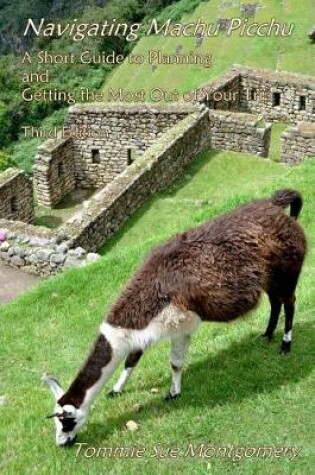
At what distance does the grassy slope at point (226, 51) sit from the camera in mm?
43128

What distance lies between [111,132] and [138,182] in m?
4.09

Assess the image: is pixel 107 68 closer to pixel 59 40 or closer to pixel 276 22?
pixel 59 40

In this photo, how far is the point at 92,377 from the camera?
6.82m

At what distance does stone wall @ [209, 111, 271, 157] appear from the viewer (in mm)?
17766

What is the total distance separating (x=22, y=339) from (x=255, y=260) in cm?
445

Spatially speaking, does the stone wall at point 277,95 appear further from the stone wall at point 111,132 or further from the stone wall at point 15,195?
the stone wall at point 15,195

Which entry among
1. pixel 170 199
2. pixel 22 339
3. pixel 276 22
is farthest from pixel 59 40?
pixel 22 339

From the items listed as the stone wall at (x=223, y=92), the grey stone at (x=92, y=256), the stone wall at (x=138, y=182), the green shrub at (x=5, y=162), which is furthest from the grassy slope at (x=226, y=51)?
the grey stone at (x=92, y=256)

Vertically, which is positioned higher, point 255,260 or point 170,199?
point 255,260

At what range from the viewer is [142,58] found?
64.8 m

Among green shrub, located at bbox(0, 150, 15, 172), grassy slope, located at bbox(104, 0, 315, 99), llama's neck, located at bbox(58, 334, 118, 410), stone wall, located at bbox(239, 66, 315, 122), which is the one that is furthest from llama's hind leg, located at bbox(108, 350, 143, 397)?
grassy slope, located at bbox(104, 0, 315, 99)

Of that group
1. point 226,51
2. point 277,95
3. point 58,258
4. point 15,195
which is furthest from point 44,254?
point 226,51

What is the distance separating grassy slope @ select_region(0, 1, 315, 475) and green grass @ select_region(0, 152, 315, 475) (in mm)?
11

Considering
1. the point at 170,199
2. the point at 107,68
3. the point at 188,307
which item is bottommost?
the point at 107,68
